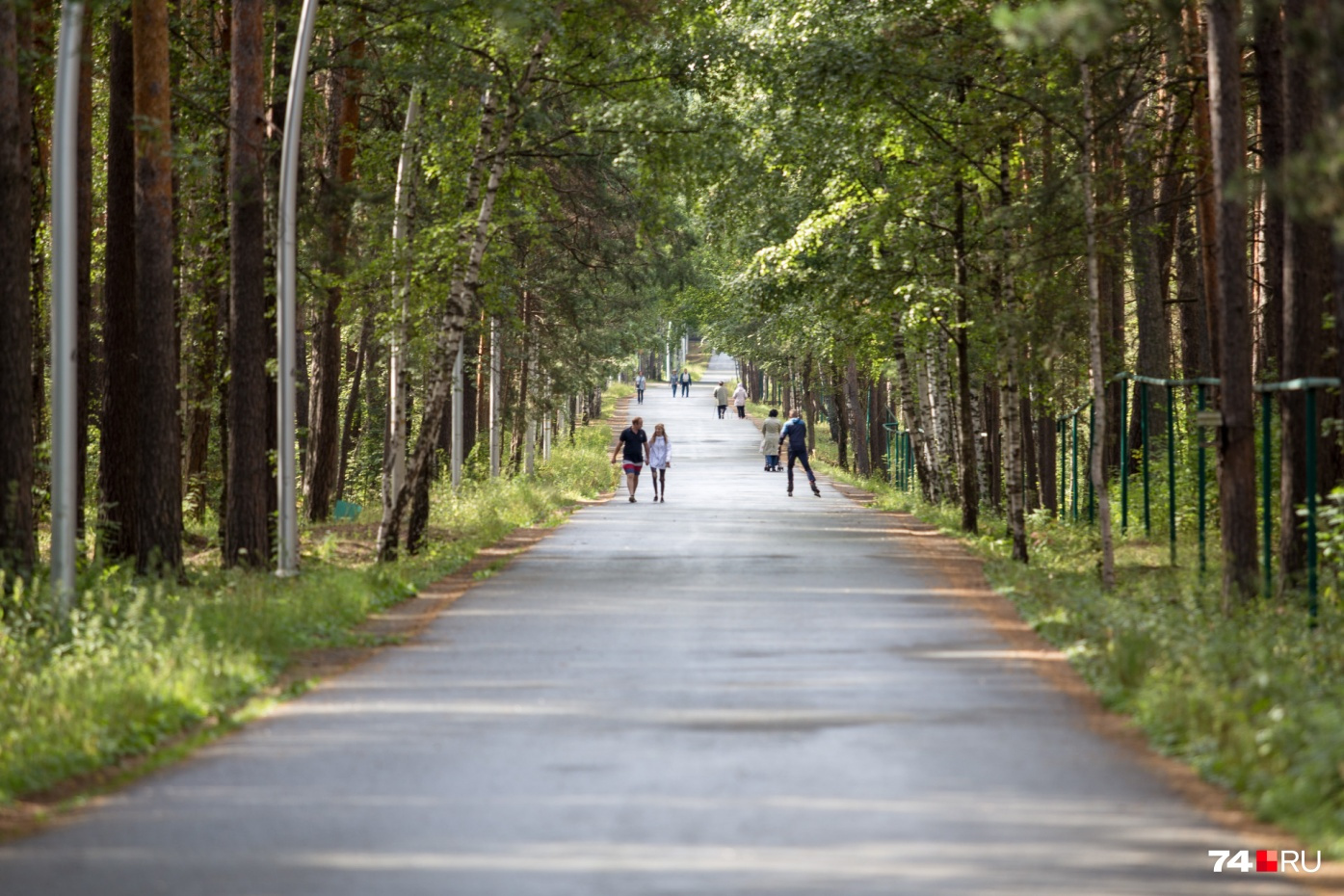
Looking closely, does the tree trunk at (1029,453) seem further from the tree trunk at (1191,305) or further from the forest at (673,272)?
the tree trunk at (1191,305)

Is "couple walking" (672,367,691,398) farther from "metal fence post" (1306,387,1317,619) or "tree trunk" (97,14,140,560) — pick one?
"metal fence post" (1306,387,1317,619)

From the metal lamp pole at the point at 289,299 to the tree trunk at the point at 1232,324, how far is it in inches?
354

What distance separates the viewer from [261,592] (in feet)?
51.1

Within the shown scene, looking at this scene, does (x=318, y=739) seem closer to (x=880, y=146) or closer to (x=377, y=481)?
(x=880, y=146)

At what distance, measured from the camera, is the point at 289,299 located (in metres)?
18.5

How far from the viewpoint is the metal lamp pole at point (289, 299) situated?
1823 centimetres

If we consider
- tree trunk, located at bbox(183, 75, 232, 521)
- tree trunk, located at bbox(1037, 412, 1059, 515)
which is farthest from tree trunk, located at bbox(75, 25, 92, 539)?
tree trunk, located at bbox(1037, 412, 1059, 515)

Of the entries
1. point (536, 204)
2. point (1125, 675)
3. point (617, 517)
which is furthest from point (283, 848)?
point (617, 517)

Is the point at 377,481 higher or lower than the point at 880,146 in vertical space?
lower

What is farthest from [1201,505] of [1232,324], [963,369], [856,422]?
[856,422]

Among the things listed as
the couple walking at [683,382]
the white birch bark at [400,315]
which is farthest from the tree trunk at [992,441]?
the couple walking at [683,382]

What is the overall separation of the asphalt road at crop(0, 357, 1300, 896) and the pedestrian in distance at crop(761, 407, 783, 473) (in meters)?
32.9

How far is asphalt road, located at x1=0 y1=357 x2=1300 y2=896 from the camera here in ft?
21.1

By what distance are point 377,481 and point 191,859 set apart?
47480mm
